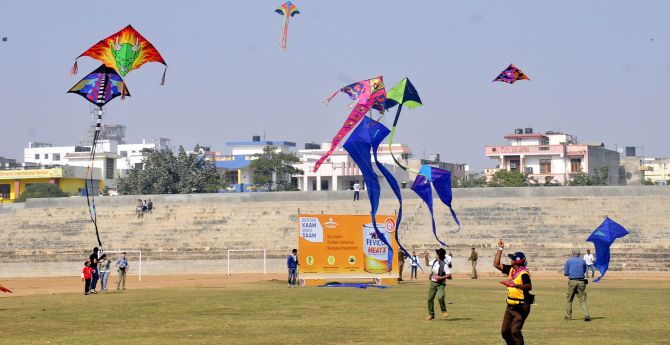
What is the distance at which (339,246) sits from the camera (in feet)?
137

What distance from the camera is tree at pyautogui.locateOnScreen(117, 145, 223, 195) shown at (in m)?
109

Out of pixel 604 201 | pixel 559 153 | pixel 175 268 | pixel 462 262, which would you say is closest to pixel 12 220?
pixel 175 268

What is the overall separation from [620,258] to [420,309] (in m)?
31.3

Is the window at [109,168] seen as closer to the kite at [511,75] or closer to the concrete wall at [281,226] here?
the concrete wall at [281,226]

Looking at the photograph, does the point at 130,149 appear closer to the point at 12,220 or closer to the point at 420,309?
the point at 12,220

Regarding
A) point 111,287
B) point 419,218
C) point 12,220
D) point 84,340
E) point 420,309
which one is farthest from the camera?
point 12,220

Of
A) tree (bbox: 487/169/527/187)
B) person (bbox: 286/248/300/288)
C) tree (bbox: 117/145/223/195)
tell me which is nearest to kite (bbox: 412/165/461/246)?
person (bbox: 286/248/300/288)

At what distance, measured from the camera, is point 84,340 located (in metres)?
20.5

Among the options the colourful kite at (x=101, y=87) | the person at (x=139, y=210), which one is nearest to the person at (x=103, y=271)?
the colourful kite at (x=101, y=87)

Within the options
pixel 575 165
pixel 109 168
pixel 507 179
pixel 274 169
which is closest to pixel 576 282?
pixel 507 179

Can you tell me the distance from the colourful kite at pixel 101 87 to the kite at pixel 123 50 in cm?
124

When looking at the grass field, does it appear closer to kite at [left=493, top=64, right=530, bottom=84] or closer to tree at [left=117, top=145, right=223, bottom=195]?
kite at [left=493, top=64, right=530, bottom=84]

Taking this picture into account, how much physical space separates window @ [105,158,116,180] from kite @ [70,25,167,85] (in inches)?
3821

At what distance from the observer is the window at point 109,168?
429 feet
